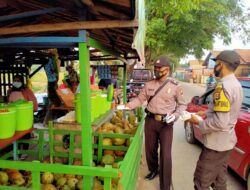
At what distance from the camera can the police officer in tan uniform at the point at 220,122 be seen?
9.26 ft

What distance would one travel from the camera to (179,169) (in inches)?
210

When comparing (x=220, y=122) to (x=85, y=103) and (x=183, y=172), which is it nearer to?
(x=85, y=103)

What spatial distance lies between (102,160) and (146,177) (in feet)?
4.59

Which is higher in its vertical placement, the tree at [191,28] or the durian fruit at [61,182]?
the tree at [191,28]

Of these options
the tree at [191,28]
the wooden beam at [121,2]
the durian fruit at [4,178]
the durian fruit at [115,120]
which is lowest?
the durian fruit at [4,178]

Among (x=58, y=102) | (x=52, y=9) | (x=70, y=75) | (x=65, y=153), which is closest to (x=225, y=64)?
(x=52, y=9)

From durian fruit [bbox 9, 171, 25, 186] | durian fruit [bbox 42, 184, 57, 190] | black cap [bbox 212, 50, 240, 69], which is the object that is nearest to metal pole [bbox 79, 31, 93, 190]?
durian fruit [bbox 42, 184, 57, 190]

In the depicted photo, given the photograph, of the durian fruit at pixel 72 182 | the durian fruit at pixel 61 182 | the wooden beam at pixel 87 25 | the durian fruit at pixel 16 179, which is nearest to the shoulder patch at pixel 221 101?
the wooden beam at pixel 87 25

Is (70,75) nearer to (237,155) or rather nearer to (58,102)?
(58,102)

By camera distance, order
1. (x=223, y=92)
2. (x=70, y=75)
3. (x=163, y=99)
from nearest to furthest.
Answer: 1. (x=223, y=92)
2. (x=163, y=99)
3. (x=70, y=75)

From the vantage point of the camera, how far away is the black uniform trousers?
13.1ft

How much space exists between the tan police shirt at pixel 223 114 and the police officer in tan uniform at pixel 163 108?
870mm

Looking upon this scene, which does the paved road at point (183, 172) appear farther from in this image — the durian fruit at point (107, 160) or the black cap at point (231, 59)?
the black cap at point (231, 59)

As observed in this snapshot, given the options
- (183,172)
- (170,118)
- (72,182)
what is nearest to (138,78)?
(183,172)
